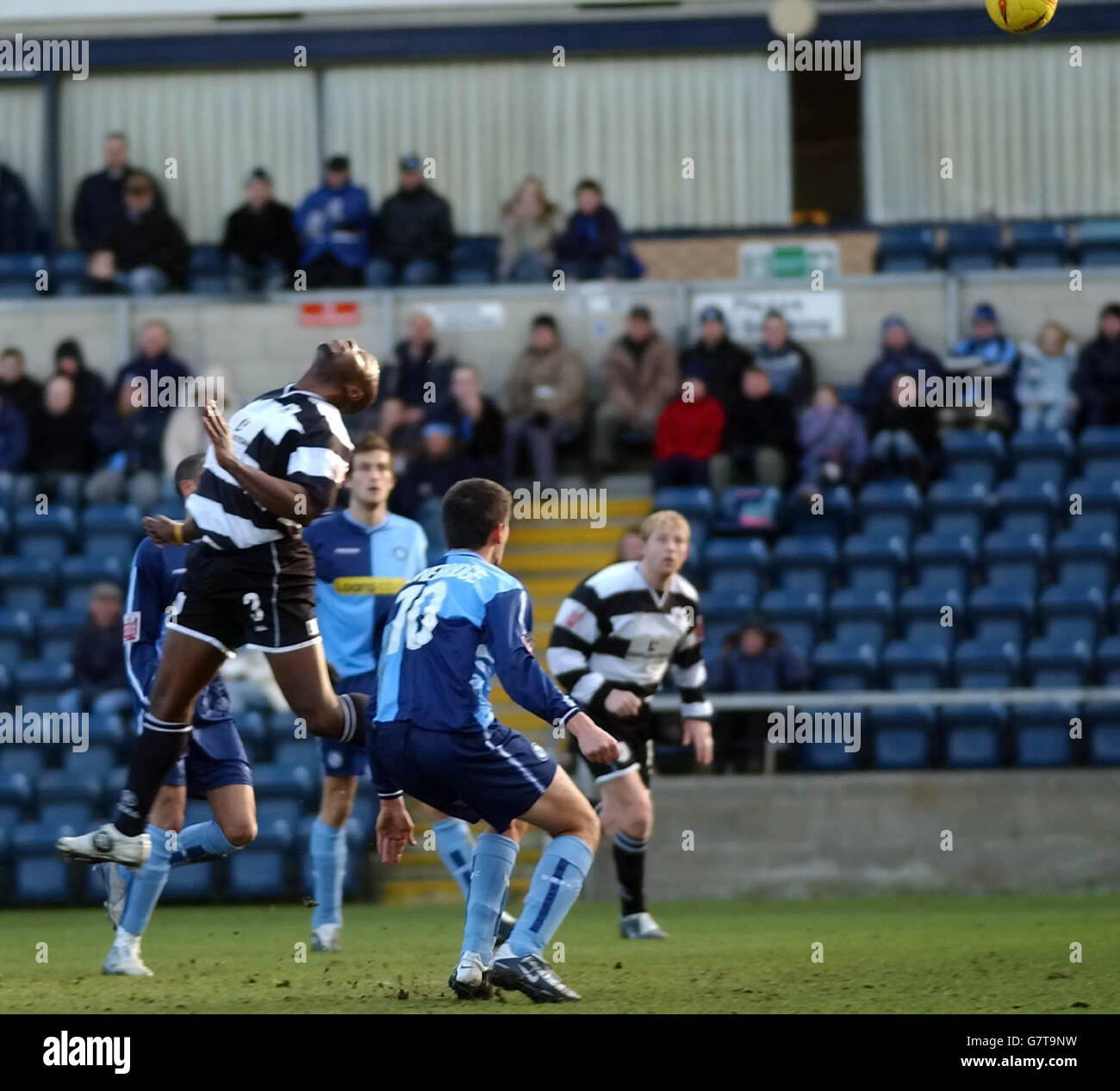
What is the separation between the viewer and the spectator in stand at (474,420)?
1680cm

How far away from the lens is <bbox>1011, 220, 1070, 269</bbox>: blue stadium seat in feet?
62.4

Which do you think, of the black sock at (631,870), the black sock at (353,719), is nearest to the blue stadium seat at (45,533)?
the black sock at (631,870)

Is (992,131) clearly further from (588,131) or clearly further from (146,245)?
(146,245)

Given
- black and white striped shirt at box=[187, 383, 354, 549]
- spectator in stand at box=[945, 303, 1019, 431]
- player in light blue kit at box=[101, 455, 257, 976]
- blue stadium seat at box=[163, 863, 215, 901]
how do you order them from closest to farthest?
black and white striped shirt at box=[187, 383, 354, 549] → player in light blue kit at box=[101, 455, 257, 976] → blue stadium seat at box=[163, 863, 215, 901] → spectator in stand at box=[945, 303, 1019, 431]

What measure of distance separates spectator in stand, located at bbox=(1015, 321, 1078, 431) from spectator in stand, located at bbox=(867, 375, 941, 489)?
2.66ft

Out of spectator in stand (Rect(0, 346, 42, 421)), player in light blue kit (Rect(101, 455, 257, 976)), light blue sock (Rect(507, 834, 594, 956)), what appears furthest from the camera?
spectator in stand (Rect(0, 346, 42, 421))

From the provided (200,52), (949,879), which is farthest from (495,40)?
(949,879)

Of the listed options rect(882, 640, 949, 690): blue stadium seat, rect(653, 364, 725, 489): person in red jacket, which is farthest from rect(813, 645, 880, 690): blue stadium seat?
rect(653, 364, 725, 489): person in red jacket

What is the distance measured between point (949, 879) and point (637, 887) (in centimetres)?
363

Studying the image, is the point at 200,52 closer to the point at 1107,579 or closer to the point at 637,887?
the point at 1107,579

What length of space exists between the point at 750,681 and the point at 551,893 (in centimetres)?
718

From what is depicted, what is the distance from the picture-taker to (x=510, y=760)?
7074mm

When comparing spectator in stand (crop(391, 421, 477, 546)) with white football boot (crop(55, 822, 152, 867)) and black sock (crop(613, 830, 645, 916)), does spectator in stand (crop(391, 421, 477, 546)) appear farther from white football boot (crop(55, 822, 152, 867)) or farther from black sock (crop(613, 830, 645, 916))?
white football boot (crop(55, 822, 152, 867))

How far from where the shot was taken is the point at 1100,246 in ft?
62.4
